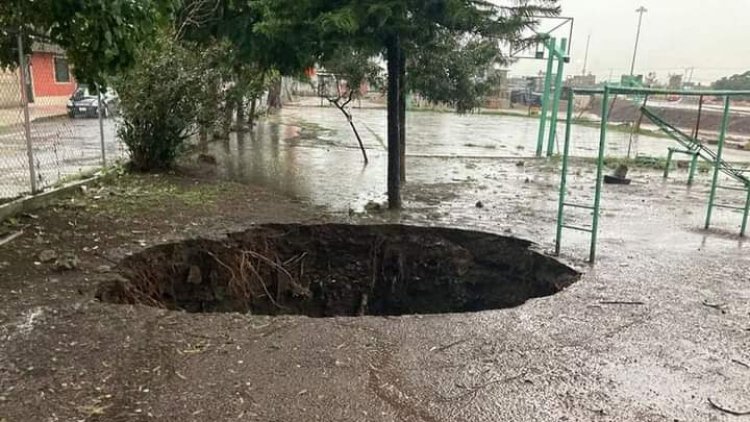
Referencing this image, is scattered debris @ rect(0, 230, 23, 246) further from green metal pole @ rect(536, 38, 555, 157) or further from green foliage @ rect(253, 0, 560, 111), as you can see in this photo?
green metal pole @ rect(536, 38, 555, 157)

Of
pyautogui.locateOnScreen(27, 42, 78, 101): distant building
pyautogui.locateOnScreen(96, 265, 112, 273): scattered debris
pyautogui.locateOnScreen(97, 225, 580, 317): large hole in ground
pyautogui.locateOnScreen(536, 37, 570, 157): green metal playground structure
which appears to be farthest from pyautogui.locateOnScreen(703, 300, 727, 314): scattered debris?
pyautogui.locateOnScreen(536, 37, 570, 157): green metal playground structure

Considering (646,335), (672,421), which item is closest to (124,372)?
(672,421)

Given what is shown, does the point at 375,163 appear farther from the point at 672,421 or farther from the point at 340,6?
the point at 672,421

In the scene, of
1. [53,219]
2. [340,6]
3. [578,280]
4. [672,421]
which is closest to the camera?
[672,421]

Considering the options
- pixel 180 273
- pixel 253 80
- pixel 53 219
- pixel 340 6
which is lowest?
pixel 180 273

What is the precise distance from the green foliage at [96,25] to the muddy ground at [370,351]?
1.81 metres

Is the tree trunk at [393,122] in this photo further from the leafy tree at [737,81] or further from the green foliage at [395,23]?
the leafy tree at [737,81]

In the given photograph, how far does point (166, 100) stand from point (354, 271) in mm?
4982

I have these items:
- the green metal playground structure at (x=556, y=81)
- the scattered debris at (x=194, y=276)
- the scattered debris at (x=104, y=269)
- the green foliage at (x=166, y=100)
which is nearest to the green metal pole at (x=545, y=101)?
the green metal playground structure at (x=556, y=81)

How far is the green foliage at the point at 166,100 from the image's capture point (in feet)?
30.8

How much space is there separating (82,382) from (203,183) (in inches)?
251

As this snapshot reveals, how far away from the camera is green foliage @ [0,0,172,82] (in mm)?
4641

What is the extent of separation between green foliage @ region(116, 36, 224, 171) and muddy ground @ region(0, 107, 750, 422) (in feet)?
11.7

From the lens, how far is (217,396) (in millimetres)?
3117
